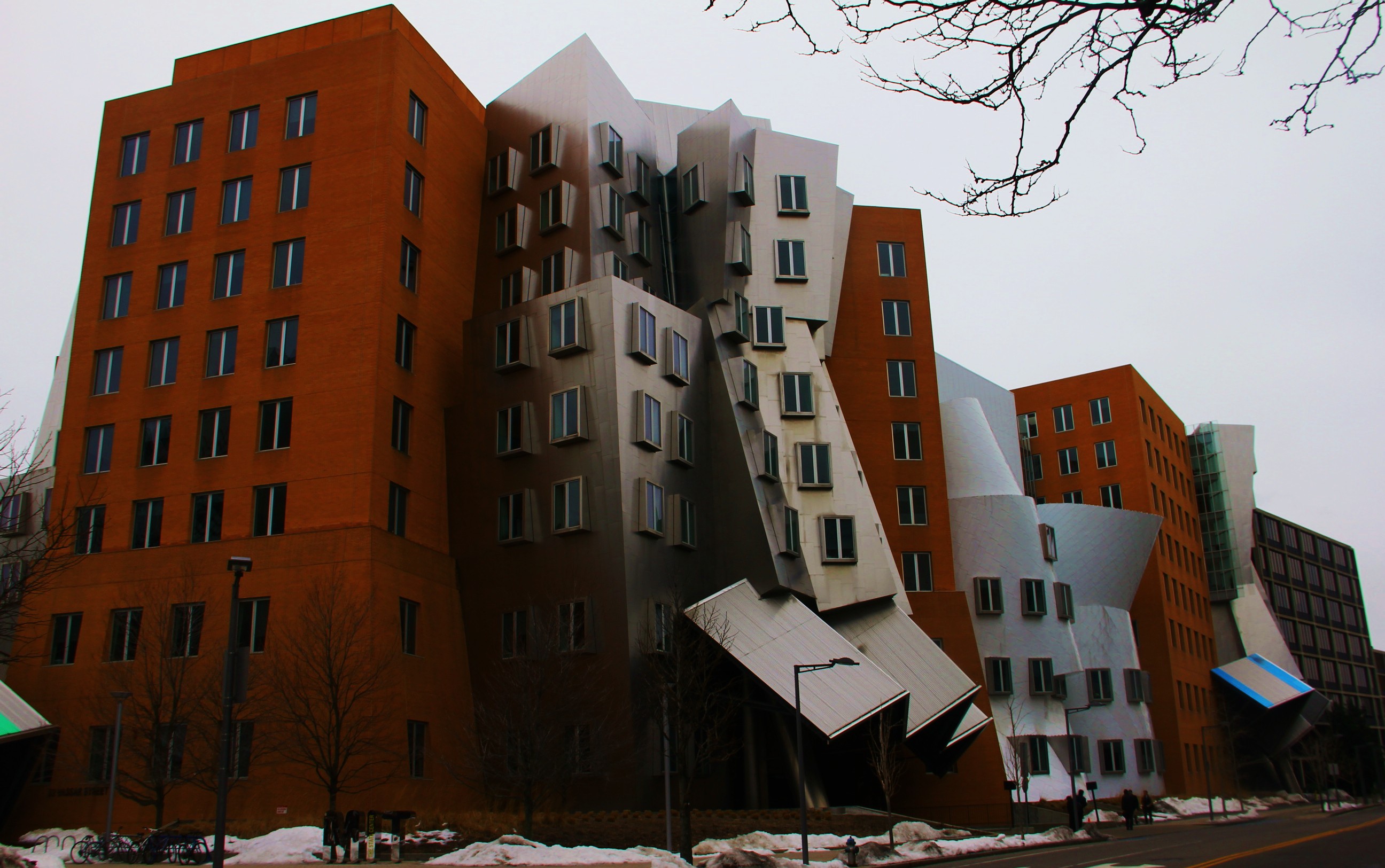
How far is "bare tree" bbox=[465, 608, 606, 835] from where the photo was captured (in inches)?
1483

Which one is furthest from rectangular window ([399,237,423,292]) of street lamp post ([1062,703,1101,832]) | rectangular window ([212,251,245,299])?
street lamp post ([1062,703,1101,832])

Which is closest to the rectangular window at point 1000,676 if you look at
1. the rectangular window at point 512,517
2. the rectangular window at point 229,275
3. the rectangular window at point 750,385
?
the rectangular window at point 750,385

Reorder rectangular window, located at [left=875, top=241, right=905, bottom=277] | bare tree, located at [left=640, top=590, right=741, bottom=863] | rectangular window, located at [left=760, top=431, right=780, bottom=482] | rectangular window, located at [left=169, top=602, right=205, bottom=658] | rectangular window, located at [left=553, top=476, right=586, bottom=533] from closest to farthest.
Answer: bare tree, located at [left=640, top=590, right=741, bottom=863], rectangular window, located at [left=169, top=602, right=205, bottom=658], rectangular window, located at [left=553, top=476, right=586, bottom=533], rectangular window, located at [left=760, top=431, right=780, bottom=482], rectangular window, located at [left=875, top=241, right=905, bottom=277]

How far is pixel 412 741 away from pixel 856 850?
19.2m

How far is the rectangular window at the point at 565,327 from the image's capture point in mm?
44969

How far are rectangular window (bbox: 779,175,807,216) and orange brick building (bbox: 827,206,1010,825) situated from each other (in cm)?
740

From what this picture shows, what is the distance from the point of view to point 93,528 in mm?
45219

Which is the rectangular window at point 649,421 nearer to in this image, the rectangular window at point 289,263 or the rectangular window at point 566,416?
the rectangular window at point 566,416

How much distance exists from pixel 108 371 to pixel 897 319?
39381mm

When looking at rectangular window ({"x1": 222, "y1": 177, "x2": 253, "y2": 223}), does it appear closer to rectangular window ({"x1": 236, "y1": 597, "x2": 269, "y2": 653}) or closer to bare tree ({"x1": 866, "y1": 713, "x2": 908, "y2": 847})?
rectangular window ({"x1": 236, "y1": 597, "x2": 269, "y2": 653})

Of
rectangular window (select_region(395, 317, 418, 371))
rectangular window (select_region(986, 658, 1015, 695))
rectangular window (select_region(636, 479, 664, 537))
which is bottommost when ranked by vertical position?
rectangular window (select_region(986, 658, 1015, 695))

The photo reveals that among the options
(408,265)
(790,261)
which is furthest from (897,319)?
(408,265)

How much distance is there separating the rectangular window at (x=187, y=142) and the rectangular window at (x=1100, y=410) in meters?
68.8

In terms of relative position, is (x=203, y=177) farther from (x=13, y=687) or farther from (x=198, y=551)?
(x=13, y=687)
